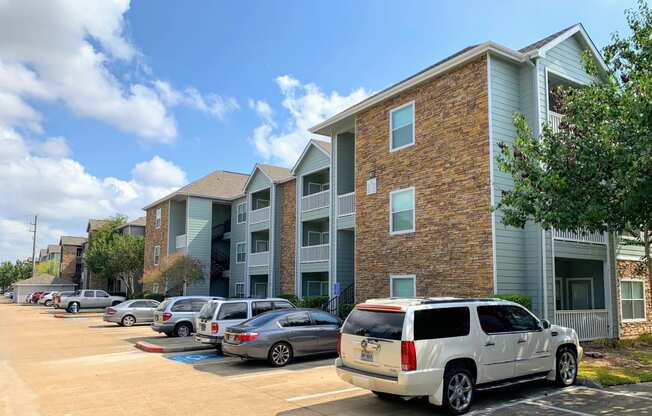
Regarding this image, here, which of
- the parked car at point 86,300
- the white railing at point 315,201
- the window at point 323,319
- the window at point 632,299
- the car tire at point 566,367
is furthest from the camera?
the parked car at point 86,300

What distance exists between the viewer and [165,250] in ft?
139

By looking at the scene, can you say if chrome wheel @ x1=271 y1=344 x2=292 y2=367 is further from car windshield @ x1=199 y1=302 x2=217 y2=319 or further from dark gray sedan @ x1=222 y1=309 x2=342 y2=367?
car windshield @ x1=199 y1=302 x2=217 y2=319

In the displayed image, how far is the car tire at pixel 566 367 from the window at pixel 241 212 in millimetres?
28765

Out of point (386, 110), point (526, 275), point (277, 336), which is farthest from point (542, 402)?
point (386, 110)

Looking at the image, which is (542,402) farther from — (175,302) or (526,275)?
(175,302)

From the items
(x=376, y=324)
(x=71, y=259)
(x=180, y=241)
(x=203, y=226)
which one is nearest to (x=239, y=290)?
(x=203, y=226)

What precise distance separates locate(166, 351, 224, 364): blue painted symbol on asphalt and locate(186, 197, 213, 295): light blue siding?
22671 millimetres

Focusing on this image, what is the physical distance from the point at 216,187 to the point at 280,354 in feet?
97.4

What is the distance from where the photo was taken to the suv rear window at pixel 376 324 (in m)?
8.70

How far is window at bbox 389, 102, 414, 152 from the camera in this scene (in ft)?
65.1

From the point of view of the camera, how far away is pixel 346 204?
24094 millimetres

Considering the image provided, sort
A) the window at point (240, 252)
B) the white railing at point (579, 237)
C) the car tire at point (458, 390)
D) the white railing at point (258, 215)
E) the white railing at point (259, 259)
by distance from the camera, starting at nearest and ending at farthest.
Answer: the car tire at point (458, 390), the white railing at point (579, 237), the white railing at point (259, 259), the white railing at point (258, 215), the window at point (240, 252)

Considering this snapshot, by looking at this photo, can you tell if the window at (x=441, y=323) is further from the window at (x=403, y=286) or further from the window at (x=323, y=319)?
the window at (x=403, y=286)

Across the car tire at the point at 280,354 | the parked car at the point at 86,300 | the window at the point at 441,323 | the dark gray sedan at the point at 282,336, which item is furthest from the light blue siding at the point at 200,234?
the window at the point at 441,323
